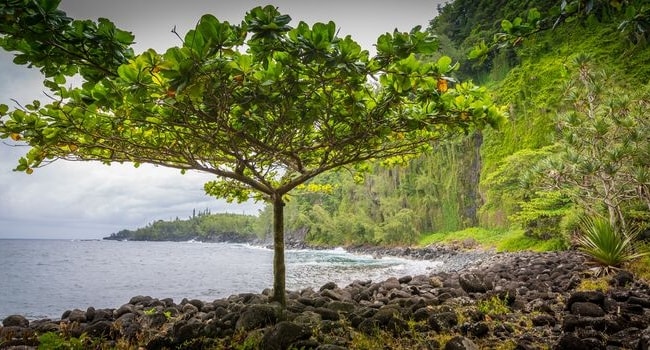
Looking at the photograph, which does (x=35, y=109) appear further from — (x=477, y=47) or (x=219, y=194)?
(x=477, y=47)

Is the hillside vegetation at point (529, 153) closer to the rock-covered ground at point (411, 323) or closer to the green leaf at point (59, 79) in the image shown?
the rock-covered ground at point (411, 323)

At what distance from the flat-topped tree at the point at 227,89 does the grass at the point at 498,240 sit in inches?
552

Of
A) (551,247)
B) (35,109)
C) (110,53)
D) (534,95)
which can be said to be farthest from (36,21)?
(534,95)

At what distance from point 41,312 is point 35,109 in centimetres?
1040

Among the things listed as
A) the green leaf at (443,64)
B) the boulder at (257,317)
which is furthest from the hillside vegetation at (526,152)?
the boulder at (257,317)

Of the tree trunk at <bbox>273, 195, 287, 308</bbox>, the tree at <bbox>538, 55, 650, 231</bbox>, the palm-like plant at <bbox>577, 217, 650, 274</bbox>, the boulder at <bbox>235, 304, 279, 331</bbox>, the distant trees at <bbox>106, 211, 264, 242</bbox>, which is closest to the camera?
the boulder at <bbox>235, 304, 279, 331</bbox>

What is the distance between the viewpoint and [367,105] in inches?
162

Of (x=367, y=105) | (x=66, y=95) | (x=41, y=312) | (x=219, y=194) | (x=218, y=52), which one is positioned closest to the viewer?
(x=218, y=52)

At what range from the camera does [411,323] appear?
4543 millimetres

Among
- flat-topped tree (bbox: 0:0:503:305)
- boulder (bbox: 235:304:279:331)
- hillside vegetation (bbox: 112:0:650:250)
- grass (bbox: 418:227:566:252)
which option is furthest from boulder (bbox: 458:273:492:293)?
grass (bbox: 418:227:566:252)

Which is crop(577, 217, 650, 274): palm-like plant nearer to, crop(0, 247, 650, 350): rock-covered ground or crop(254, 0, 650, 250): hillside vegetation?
crop(0, 247, 650, 350): rock-covered ground

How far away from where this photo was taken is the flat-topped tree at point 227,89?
8.70ft

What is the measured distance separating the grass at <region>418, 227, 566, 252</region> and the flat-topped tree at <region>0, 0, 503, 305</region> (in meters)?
14.0

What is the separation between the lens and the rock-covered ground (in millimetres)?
3779
